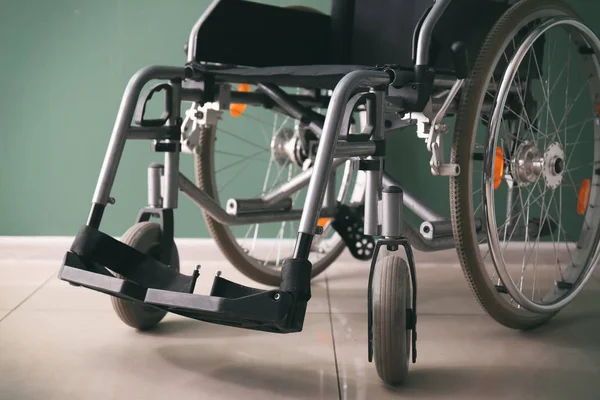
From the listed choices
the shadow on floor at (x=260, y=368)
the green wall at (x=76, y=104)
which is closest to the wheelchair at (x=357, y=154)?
the shadow on floor at (x=260, y=368)

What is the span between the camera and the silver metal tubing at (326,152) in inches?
51.2

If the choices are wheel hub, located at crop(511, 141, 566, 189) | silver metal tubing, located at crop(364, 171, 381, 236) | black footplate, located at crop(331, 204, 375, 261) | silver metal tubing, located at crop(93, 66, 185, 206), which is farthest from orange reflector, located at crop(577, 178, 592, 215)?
silver metal tubing, located at crop(93, 66, 185, 206)

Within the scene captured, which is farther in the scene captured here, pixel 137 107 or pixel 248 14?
pixel 248 14

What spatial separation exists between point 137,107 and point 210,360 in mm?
492

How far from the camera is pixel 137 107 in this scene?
1.59 meters

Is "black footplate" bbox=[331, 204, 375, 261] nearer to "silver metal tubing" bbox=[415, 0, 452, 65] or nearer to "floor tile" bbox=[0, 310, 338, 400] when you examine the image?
"floor tile" bbox=[0, 310, 338, 400]

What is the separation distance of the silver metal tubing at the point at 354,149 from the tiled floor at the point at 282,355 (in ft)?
1.32

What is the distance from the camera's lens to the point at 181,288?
57.7 inches

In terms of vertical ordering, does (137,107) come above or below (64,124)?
above

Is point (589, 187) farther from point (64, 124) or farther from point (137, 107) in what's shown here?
point (64, 124)

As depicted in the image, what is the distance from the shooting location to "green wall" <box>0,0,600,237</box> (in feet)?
7.95

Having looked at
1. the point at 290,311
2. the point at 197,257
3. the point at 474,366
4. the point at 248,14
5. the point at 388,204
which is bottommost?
the point at 197,257

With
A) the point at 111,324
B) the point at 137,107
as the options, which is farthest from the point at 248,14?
the point at 111,324

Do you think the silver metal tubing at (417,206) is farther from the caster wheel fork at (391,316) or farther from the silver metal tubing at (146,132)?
the silver metal tubing at (146,132)
